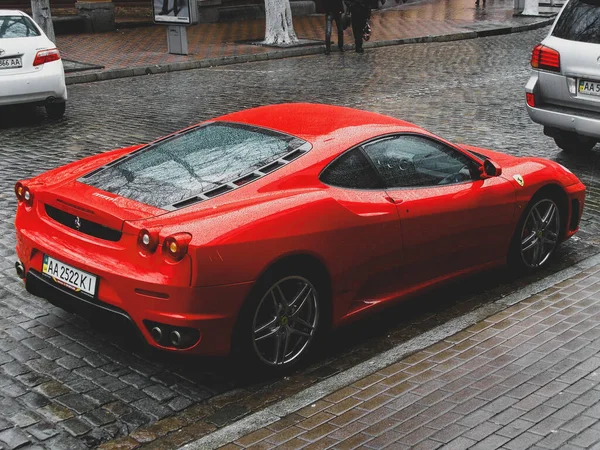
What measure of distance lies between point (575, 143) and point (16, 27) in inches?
303

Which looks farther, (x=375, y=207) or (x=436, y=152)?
(x=436, y=152)

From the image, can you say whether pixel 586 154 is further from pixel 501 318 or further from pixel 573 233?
pixel 501 318

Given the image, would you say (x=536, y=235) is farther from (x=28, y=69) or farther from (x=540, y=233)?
(x=28, y=69)

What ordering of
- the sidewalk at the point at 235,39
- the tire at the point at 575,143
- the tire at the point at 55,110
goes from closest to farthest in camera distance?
the tire at the point at 575,143 < the tire at the point at 55,110 < the sidewalk at the point at 235,39

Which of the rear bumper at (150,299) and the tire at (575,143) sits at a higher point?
the rear bumper at (150,299)

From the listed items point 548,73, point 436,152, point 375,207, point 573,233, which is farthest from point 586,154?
point 375,207

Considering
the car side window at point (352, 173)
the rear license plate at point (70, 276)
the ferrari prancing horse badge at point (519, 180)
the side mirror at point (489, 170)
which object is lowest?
the rear license plate at point (70, 276)

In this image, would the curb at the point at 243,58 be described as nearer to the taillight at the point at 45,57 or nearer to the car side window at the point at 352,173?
the taillight at the point at 45,57

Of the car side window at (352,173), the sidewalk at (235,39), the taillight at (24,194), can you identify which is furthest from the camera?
the sidewalk at (235,39)

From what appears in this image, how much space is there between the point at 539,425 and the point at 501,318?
1620 millimetres

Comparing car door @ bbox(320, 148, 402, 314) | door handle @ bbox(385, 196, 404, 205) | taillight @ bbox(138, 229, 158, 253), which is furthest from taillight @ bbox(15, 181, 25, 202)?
door handle @ bbox(385, 196, 404, 205)

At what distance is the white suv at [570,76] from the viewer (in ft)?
32.6

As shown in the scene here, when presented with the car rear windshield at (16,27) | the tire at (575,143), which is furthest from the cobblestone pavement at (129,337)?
the car rear windshield at (16,27)

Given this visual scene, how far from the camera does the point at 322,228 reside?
5379mm
